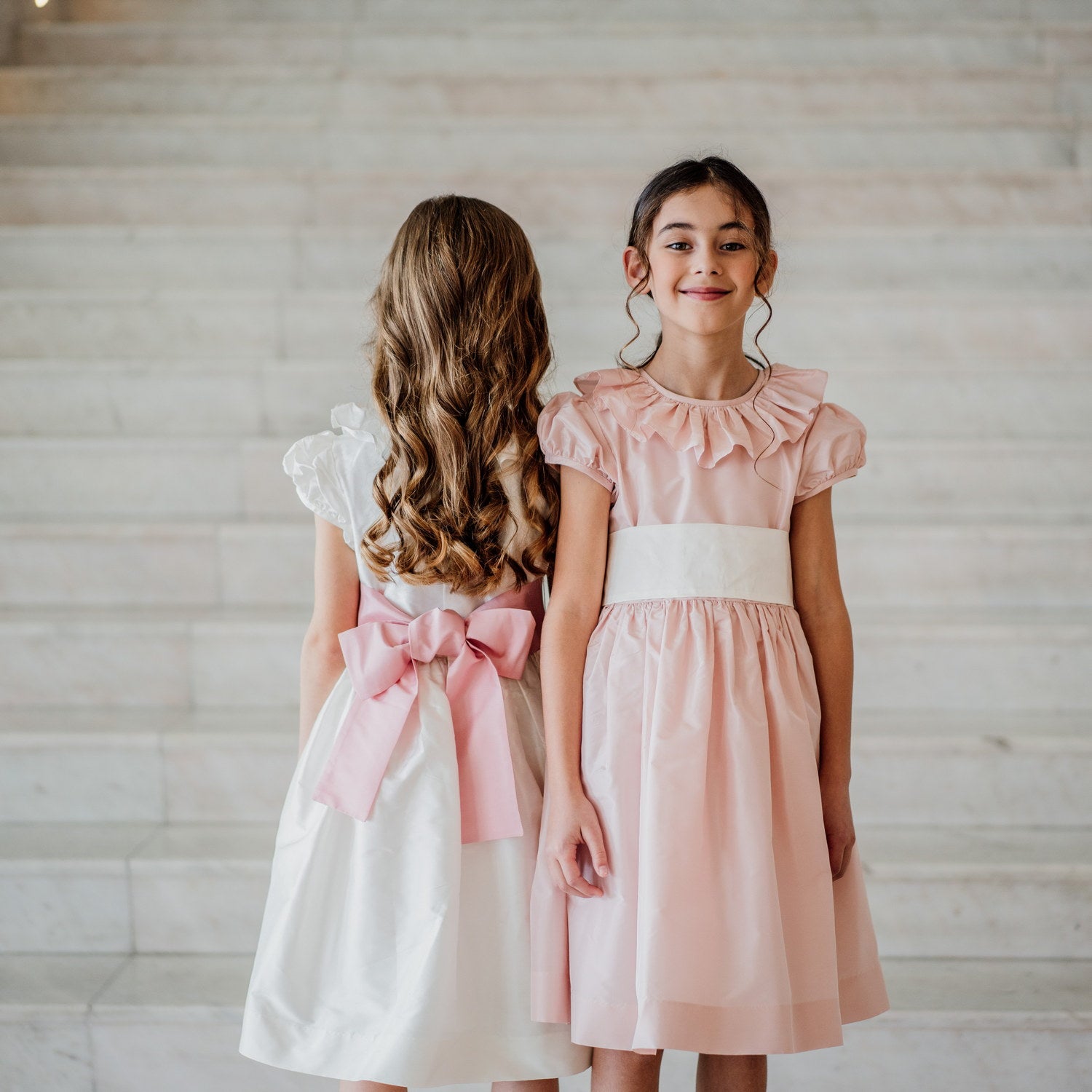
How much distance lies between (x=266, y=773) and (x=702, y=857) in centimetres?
111

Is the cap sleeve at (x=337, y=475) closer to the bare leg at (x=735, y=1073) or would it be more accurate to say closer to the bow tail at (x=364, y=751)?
the bow tail at (x=364, y=751)

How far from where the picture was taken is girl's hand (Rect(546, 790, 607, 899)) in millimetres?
1210

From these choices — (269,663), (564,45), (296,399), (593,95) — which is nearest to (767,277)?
(269,663)

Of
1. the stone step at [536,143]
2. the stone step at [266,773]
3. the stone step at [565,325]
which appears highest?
the stone step at [536,143]

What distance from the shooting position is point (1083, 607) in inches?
A: 92.7

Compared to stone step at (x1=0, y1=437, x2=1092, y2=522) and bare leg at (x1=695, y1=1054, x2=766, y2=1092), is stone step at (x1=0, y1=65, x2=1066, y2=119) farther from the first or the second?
bare leg at (x1=695, y1=1054, x2=766, y2=1092)

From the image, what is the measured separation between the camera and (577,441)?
1273 mm

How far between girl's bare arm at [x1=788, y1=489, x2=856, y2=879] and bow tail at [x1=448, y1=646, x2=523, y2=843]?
14.4 inches

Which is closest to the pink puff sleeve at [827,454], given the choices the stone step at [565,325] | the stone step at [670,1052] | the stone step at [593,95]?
the stone step at [670,1052]

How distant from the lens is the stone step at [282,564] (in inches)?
92.0

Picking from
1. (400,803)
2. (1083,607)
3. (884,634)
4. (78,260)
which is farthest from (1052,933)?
(78,260)

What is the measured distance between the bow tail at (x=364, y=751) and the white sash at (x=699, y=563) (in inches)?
11.4

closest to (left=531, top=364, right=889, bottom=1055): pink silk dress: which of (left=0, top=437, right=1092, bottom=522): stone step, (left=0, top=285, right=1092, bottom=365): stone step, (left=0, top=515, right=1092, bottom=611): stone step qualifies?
(left=0, top=515, right=1092, bottom=611): stone step

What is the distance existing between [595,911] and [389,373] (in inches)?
25.9
